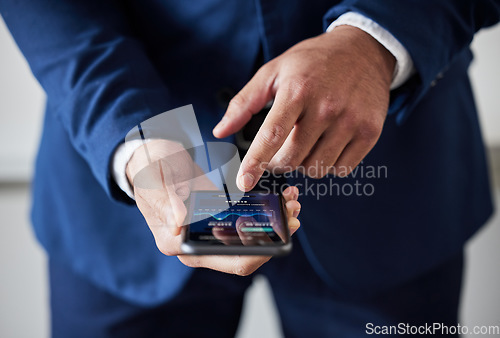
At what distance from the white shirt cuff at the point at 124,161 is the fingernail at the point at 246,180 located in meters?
0.08

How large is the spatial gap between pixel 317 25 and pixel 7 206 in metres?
0.84

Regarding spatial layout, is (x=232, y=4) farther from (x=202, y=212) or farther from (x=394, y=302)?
(x=394, y=302)

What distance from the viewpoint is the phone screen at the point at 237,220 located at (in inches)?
8.8

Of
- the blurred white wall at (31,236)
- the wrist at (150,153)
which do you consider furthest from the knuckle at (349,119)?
the blurred white wall at (31,236)

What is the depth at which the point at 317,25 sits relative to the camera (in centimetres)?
39

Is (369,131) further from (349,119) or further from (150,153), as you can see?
(150,153)

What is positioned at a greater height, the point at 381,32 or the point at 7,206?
the point at 381,32

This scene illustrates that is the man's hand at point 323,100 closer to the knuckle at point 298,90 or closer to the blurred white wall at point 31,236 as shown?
the knuckle at point 298,90

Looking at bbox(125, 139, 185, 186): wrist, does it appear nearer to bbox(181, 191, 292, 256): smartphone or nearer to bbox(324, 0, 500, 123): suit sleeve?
bbox(181, 191, 292, 256): smartphone

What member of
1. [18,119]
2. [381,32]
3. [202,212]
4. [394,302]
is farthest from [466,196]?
[18,119]

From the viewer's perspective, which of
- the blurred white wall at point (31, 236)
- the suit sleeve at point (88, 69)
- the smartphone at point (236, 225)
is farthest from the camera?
the blurred white wall at point (31, 236)

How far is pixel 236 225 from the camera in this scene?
0.24 meters

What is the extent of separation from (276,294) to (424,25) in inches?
14.1

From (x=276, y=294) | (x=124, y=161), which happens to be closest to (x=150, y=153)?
(x=124, y=161)
